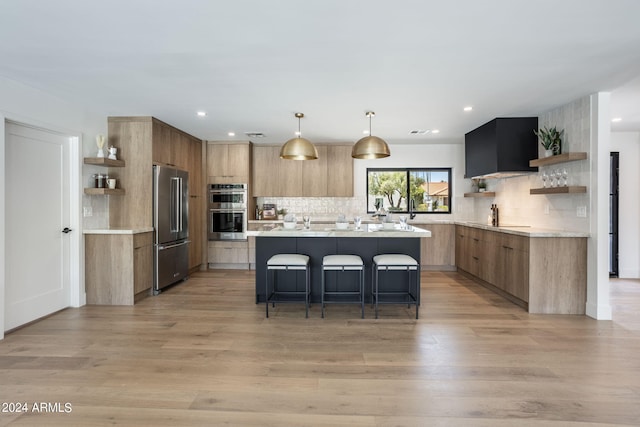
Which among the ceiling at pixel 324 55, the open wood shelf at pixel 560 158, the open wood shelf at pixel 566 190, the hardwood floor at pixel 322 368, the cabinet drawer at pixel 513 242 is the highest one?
the ceiling at pixel 324 55

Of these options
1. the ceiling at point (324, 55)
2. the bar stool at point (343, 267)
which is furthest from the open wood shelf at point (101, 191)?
the bar stool at point (343, 267)

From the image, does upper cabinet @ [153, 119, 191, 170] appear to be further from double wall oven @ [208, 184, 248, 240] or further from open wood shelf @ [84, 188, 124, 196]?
double wall oven @ [208, 184, 248, 240]

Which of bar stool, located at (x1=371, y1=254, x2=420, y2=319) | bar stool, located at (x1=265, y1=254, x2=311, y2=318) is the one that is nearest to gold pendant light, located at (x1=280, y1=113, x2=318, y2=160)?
bar stool, located at (x1=265, y1=254, x2=311, y2=318)

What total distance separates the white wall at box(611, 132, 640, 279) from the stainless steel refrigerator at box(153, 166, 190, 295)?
275 inches

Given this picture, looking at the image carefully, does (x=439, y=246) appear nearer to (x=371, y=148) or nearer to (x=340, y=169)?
(x=340, y=169)

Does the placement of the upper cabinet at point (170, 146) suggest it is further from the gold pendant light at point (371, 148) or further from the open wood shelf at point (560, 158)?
the open wood shelf at point (560, 158)

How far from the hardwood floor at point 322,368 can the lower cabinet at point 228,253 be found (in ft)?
7.69

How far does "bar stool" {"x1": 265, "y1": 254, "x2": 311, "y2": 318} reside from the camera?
3.78 meters

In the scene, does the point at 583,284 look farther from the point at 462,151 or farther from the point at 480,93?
the point at 462,151

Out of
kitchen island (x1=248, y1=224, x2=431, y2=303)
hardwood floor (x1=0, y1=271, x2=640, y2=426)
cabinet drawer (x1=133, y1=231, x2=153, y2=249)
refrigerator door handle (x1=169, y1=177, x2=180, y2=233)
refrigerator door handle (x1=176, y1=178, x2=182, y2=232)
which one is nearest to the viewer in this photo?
hardwood floor (x1=0, y1=271, x2=640, y2=426)

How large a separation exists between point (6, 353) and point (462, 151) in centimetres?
703

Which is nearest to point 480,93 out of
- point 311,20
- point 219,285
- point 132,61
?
point 311,20

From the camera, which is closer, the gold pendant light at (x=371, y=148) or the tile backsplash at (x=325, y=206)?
the gold pendant light at (x=371, y=148)

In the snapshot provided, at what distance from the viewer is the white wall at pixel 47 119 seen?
3219 mm
